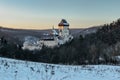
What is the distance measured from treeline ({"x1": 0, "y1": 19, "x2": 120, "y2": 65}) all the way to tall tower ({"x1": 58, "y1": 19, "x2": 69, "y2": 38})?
36.4 metres

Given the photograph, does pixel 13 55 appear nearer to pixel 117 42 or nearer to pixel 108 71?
pixel 108 71

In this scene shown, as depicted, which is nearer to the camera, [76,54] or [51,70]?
[51,70]

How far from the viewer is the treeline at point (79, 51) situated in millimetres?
43638

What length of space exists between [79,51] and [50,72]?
3605 centimetres

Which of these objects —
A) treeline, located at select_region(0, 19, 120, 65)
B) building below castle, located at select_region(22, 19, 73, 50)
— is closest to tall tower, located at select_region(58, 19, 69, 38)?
building below castle, located at select_region(22, 19, 73, 50)

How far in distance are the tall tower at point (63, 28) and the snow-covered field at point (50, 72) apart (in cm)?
9655

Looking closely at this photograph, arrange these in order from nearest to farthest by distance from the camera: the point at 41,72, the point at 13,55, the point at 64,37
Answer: the point at 41,72 < the point at 13,55 < the point at 64,37

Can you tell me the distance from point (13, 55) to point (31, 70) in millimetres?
15370

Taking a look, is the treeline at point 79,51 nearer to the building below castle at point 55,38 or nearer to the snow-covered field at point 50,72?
the snow-covered field at point 50,72

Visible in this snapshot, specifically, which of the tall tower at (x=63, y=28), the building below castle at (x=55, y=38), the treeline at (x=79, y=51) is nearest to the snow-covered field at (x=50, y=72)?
the treeline at (x=79, y=51)

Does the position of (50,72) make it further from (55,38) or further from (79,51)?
(55,38)

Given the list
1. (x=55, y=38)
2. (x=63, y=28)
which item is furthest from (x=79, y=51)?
(x=63, y=28)

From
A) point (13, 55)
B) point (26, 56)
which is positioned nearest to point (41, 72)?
point (13, 55)

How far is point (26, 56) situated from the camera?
43594 mm
